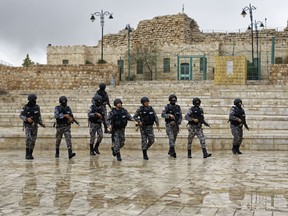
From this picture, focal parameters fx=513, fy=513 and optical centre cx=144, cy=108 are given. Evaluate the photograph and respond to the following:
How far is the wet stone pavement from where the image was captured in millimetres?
6211

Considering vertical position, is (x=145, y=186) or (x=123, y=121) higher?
(x=123, y=121)

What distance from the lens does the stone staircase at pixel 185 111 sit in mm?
14211

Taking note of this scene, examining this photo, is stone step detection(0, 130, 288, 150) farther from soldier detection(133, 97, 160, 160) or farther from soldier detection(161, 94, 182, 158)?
soldier detection(133, 97, 160, 160)

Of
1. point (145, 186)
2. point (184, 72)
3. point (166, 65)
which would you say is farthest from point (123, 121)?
point (166, 65)

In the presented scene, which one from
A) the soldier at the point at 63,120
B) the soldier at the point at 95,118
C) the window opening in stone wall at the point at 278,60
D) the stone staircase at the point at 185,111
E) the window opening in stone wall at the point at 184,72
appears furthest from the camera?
the window opening in stone wall at the point at 278,60

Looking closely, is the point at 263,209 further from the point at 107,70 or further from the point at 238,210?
the point at 107,70

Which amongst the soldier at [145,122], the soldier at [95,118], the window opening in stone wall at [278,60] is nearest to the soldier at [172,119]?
the soldier at [145,122]

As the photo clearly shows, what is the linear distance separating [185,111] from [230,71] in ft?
30.9

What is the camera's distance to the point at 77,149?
1438cm

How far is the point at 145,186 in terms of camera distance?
782 centimetres

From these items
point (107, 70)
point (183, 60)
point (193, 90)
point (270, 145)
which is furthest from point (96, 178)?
point (183, 60)

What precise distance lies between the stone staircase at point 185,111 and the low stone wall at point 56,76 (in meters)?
4.06

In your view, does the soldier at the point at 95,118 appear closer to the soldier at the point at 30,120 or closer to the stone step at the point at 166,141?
the soldier at the point at 30,120

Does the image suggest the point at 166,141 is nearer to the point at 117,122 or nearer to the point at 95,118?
the point at 95,118
